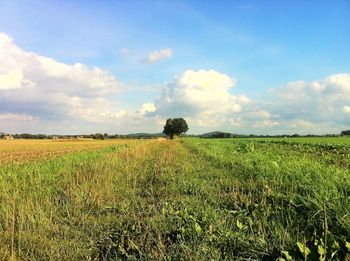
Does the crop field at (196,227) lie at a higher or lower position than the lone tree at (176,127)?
→ lower

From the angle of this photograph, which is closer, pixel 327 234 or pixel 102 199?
pixel 327 234

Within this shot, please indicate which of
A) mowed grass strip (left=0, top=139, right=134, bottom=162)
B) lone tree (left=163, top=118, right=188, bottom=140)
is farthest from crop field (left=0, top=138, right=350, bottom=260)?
lone tree (left=163, top=118, right=188, bottom=140)

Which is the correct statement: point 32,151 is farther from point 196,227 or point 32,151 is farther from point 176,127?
point 176,127

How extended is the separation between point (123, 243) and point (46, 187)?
481 cm

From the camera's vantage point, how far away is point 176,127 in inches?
5113

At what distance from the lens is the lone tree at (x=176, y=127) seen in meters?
129

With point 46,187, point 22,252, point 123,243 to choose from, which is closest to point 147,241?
point 123,243

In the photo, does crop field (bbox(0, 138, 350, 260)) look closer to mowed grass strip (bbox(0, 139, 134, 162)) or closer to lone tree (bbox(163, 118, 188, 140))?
mowed grass strip (bbox(0, 139, 134, 162))

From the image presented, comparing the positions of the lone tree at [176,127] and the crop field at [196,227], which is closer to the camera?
the crop field at [196,227]

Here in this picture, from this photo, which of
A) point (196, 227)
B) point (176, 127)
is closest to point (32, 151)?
point (196, 227)

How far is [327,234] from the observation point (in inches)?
167

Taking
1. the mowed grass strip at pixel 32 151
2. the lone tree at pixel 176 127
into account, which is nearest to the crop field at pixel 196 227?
the mowed grass strip at pixel 32 151

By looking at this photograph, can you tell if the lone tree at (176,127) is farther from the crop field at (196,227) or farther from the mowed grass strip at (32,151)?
the crop field at (196,227)

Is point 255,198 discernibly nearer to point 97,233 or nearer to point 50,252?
point 97,233
